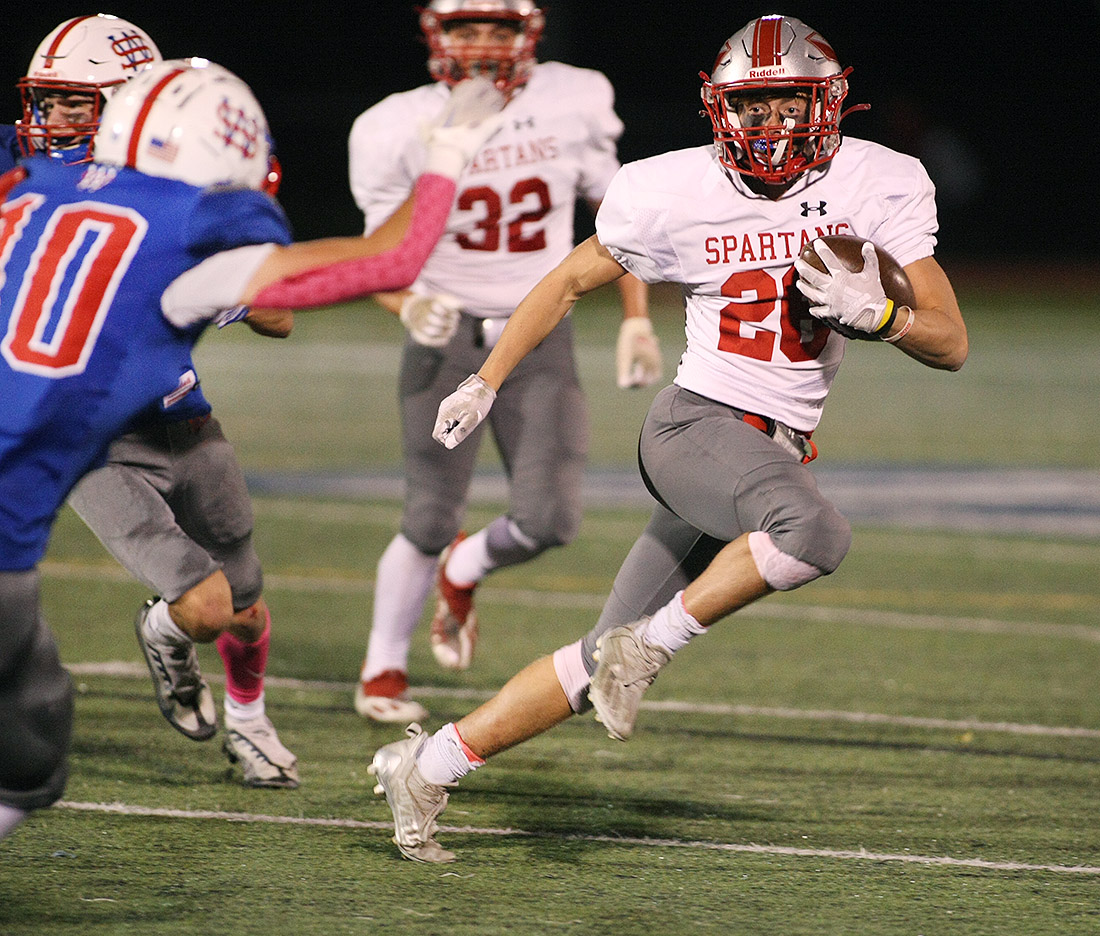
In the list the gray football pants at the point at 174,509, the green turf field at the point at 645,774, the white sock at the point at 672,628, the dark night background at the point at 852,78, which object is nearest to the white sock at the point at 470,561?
the green turf field at the point at 645,774

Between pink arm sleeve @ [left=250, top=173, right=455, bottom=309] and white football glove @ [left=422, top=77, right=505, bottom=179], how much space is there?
32mm

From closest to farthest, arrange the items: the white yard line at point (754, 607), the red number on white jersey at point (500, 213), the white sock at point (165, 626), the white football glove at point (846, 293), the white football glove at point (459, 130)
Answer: the white football glove at point (459, 130)
the white football glove at point (846, 293)
the white sock at point (165, 626)
the red number on white jersey at point (500, 213)
the white yard line at point (754, 607)

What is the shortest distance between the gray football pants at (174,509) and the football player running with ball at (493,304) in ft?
2.99

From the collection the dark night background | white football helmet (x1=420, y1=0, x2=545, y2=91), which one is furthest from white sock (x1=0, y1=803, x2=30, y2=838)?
the dark night background

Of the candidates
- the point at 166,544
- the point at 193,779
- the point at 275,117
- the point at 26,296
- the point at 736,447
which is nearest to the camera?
the point at 26,296

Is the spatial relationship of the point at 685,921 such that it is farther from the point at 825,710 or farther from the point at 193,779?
the point at 825,710

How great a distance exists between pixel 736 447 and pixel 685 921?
3.08ft

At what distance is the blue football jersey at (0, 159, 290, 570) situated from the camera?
2.65 meters

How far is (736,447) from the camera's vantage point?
3.29 m

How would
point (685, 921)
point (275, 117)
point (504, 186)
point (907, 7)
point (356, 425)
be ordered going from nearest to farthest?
point (685, 921), point (504, 186), point (356, 425), point (275, 117), point (907, 7)

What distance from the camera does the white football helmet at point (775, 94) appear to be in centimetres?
333

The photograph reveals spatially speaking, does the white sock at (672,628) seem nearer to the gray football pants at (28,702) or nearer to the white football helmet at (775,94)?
the white football helmet at (775,94)

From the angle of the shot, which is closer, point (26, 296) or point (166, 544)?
point (26, 296)

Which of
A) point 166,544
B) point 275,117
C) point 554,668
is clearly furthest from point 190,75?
point 275,117
